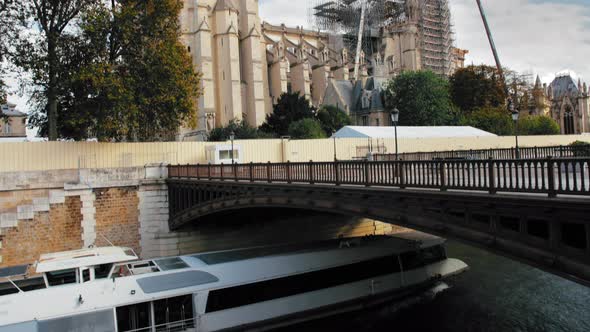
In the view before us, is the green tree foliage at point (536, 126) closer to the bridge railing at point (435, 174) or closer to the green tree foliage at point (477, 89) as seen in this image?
the green tree foliage at point (477, 89)

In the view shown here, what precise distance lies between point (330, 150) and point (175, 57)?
42.8 ft

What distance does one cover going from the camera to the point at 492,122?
5866cm

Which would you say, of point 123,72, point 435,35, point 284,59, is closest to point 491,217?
point 123,72

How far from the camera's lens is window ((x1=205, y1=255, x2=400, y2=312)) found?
54.3 feet

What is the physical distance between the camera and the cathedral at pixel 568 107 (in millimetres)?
77375

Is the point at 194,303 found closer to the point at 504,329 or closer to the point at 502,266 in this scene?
the point at 504,329

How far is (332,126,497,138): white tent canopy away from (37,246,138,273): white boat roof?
24776mm

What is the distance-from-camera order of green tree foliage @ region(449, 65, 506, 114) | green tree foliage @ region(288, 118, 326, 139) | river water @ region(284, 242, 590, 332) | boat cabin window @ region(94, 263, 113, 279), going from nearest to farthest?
river water @ region(284, 242, 590, 332), boat cabin window @ region(94, 263, 113, 279), green tree foliage @ region(288, 118, 326, 139), green tree foliage @ region(449, 65, 506, 114)

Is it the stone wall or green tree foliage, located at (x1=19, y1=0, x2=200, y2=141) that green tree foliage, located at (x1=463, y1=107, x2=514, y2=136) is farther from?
green tree foliage, located at (x1=19, y1=0, x2=200, y2=141)

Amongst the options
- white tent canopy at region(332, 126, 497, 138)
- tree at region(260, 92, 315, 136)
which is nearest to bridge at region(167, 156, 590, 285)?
white tent canopy at region(332, 126, 497, 138)

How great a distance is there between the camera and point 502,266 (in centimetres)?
2214

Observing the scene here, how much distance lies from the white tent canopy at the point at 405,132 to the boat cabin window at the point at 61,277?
2626cm

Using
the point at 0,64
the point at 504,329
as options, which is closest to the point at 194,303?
the point at 504,329

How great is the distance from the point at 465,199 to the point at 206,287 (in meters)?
9.78
